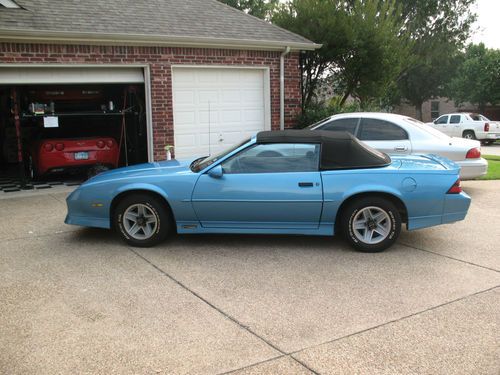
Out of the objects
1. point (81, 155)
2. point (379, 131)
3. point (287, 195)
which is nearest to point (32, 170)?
point (81, 155)

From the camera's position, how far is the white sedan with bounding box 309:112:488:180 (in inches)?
333

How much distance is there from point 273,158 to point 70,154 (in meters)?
6.45

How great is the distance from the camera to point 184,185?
226 inches

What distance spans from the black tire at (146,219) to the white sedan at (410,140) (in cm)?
421

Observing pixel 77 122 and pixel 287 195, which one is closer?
pixel 287 195

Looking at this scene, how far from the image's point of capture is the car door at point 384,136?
8.45 meters

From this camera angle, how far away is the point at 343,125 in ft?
29.0

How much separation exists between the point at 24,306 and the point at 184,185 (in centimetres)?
215

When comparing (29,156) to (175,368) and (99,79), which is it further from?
(175,368)

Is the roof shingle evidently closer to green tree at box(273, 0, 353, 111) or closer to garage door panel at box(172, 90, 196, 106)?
garage door panel at box(172, 90, 196, 106)

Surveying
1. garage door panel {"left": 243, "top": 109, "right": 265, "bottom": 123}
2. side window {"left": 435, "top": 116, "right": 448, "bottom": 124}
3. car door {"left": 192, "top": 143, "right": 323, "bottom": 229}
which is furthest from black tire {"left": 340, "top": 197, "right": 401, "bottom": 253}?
side window {"left": 435, "top": 116, "right": 448, "bottom": 124}

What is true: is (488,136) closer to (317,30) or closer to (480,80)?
(480,80)

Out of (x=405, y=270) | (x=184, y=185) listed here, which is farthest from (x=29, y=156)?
(x=405, y=270)

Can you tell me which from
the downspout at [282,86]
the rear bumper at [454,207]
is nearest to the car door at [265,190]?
the rear bumper at [454,207]
